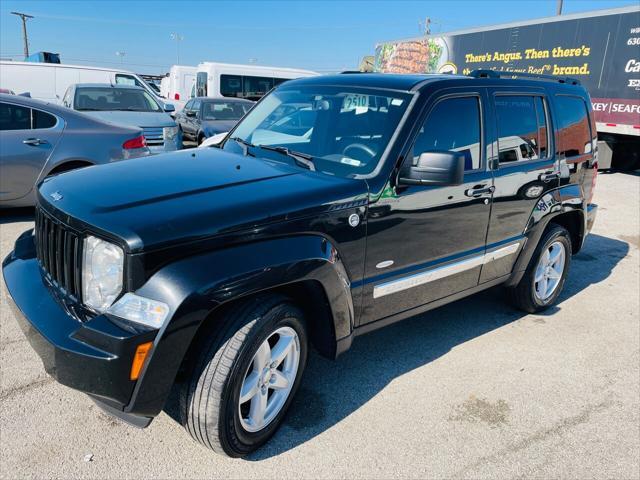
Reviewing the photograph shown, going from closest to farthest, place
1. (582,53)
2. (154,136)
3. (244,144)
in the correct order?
(244,144)
(154,136)
(582,53)

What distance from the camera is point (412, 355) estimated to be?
3.72m

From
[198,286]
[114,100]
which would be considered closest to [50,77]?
[114,100]

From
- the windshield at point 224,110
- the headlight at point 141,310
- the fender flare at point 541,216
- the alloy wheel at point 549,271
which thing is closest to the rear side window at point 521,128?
the fender flare at point 541,216

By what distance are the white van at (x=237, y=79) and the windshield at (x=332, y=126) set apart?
1606 cm

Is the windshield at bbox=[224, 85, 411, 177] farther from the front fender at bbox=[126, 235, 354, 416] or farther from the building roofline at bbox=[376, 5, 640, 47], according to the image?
the building roofline at bbox=[376, 5, 640, 47]

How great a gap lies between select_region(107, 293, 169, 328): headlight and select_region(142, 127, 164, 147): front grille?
6904 mm

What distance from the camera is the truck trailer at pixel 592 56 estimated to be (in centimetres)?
1157

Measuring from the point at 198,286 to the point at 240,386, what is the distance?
571mm

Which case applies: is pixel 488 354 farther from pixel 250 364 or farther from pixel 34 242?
pixel 34 242

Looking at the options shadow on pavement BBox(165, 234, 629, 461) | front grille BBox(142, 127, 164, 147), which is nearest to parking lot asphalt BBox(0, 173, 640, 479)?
shadow on pavement BBox(165, 234, 629, 461)

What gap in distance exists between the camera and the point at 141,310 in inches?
82.4

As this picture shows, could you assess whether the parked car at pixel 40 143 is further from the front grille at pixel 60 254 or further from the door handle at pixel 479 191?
the door handle at pixel 479 191

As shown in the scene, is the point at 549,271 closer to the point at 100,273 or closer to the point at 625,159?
the point at 100,273

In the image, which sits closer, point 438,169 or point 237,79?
point 438,169
